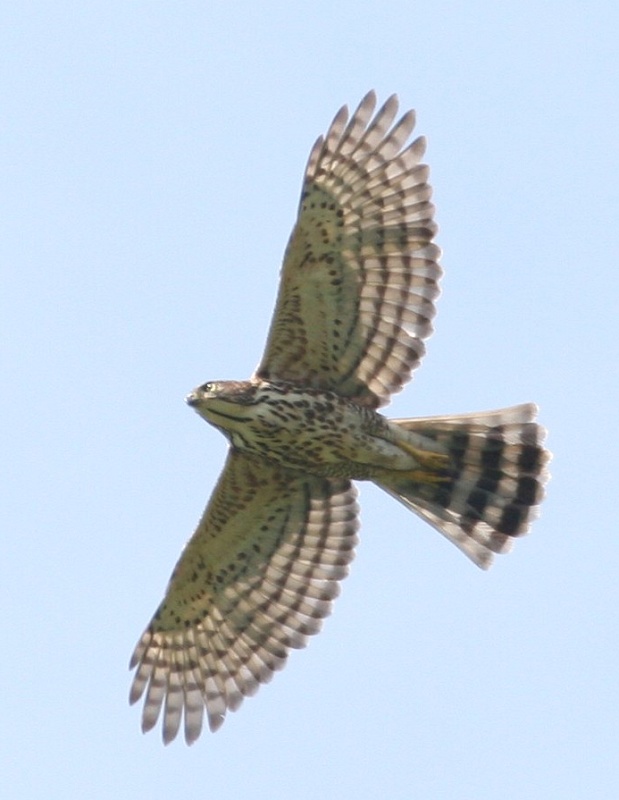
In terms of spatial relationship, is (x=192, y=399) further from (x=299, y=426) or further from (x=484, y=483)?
(x=484, y=483)

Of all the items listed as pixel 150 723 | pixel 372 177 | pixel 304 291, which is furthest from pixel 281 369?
pixel 150 723

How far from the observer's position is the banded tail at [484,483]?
14.9m

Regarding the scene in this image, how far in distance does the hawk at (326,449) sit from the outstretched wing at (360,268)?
1 centimetres

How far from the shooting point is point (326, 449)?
47.0ft

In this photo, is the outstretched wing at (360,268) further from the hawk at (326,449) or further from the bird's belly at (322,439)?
the bird's belly at (322,439)

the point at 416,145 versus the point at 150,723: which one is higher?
the point at 416,145

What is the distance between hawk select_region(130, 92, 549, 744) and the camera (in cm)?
1421

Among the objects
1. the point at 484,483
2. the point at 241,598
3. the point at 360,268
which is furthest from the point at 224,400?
the point at 484,483

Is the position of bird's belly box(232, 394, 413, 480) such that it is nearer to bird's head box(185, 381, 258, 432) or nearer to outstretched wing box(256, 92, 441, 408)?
bird's head box(185, 381, 258, 432)

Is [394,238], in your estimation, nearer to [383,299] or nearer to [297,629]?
[383,299]

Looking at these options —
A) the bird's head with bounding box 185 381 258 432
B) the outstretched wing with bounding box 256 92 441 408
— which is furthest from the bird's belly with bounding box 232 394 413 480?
the outstretched wing with bounding box 256 92 441 408

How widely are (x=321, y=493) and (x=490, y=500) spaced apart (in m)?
1.30

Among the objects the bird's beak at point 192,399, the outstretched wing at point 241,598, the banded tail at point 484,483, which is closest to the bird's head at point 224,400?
the bird's beak at point 192,399

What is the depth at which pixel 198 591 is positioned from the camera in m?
15.4
